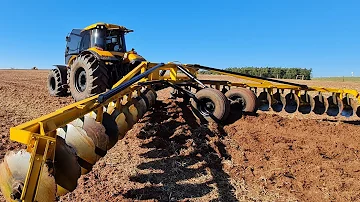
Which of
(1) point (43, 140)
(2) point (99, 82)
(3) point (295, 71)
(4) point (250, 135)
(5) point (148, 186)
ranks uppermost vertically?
(3) point (295, 71)

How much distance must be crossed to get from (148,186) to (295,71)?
174ft

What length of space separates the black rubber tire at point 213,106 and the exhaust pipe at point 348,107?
8.37ft

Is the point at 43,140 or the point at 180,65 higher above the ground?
the point at 180,65

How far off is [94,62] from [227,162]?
13.2 feet

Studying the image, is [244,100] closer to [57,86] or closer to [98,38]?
[98,38]

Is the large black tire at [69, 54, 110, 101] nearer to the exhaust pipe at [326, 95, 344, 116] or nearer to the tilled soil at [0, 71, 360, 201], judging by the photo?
the tilled soil at [0, 71, 360, 201]

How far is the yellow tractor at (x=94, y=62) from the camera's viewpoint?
272 inches

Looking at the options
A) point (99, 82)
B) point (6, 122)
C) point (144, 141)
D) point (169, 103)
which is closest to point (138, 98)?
point (144, 141)

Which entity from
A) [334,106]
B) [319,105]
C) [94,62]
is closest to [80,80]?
[94,62]

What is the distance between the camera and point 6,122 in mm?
5977

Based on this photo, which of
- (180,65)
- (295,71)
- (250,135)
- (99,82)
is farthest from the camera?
(295,71)

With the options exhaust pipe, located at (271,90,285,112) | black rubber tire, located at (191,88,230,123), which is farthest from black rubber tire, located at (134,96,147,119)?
exhaust pipe, located at (271,90,285,112)

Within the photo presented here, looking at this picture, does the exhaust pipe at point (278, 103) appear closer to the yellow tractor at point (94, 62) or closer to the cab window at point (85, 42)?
the yellow tractor at point (94, 62)

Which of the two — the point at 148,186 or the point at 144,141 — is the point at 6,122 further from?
the point at 148,186
